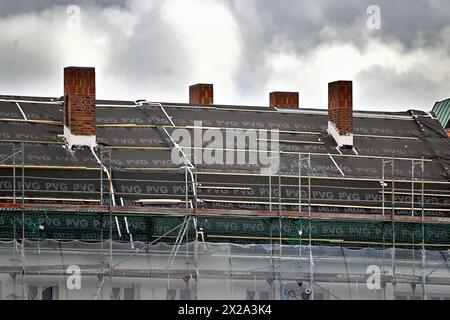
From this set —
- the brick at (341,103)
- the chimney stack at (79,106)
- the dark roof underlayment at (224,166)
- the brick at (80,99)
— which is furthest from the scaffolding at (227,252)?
the brick at (341,103)

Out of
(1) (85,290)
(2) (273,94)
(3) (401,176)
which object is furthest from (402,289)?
(2) (273,94)

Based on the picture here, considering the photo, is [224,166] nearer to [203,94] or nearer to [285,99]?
[203,94]

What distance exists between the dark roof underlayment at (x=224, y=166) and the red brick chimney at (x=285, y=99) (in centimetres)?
433

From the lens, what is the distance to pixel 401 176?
167 feet

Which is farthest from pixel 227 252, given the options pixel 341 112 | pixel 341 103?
pixel 341 103

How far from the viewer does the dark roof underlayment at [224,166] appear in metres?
45.8

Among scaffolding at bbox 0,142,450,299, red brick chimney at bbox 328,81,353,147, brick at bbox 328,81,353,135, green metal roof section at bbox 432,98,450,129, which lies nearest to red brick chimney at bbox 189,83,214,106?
red brick chimney at bbox 328,81,353,147

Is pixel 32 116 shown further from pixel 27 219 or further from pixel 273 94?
pixel 273 94

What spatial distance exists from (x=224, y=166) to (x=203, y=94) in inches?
383

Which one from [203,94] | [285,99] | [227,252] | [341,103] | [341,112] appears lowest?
[227,252]

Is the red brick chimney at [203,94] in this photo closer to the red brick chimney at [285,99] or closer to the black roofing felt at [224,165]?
the red brick chimney at [285,99]

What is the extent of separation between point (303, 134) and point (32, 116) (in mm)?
9617

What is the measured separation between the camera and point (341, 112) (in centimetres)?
5278

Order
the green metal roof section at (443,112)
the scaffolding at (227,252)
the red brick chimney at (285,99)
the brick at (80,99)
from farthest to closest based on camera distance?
the green metal roof section at (443,112), the red brick chimney at (285,99), the brick at (80,99), the scaffolding at (227,252)
